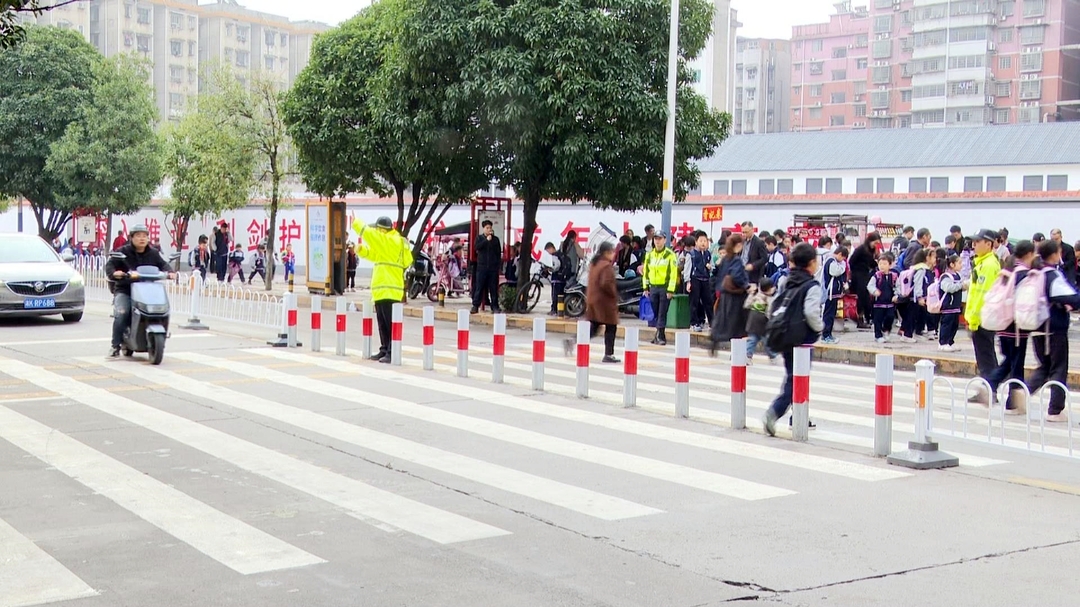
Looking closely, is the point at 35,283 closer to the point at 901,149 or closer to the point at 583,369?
the point at 583,369

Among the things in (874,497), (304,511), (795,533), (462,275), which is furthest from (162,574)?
(462,275)

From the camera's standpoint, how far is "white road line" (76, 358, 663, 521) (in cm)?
743

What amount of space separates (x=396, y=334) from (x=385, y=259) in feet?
3.16

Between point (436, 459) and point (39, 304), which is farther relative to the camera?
point (39, 304)

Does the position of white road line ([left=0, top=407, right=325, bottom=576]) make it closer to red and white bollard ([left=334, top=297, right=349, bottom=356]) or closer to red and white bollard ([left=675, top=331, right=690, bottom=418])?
red and white bollard ([left=675, top=331, right=690, bottom=418])

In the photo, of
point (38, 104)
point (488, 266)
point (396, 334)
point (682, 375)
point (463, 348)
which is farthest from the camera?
point (38, 104)

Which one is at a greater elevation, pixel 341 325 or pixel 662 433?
pixel 341 325

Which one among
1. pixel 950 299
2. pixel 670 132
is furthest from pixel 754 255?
pixel 670 132

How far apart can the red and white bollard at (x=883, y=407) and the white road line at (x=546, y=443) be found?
1.47 metres

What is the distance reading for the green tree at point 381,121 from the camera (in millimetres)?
23453

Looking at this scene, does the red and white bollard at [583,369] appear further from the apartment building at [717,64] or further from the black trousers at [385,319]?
the apartment building at [717,64]

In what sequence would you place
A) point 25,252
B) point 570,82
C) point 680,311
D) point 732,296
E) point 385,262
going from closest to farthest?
point 385,262
point 732,296
point 680,311
point 25,252
point 570,82

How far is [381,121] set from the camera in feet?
78.8

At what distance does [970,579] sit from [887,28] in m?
85.4
